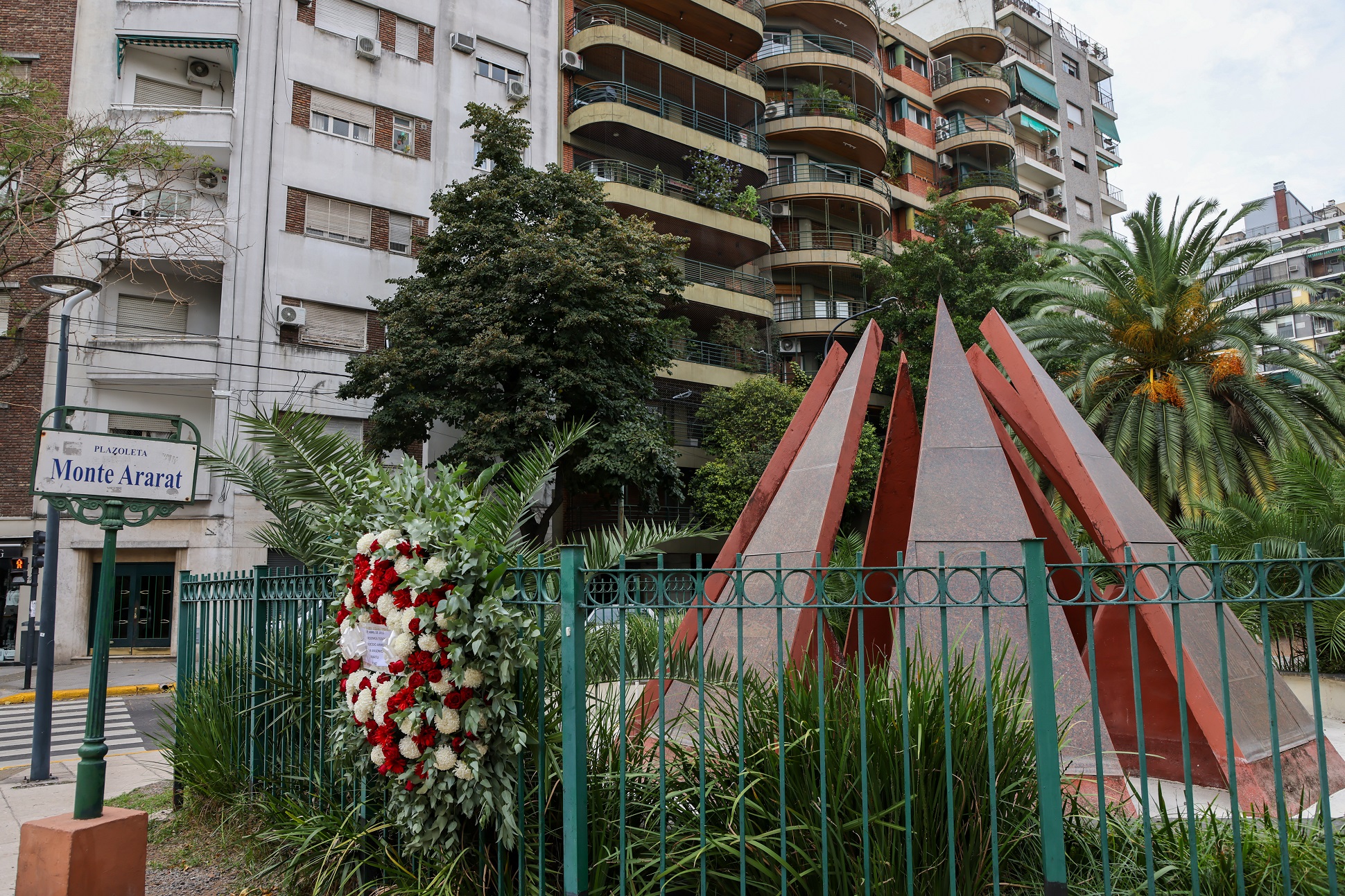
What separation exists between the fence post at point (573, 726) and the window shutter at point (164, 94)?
917 inches

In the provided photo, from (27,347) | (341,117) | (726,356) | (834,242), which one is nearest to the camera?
(27,347)

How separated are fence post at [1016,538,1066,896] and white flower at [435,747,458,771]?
2273 mm

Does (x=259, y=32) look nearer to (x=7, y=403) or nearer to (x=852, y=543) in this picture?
(x=7, y=403)

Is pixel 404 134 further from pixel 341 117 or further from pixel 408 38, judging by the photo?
pixel 408 38

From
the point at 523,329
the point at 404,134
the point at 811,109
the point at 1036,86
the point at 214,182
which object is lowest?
the point at 523,329

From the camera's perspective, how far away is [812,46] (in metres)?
33.4

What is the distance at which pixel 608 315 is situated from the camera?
19000 mm

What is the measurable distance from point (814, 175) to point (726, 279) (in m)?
6.32

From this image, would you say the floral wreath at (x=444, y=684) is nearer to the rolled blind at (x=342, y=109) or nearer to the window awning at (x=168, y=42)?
the rolled blind at (x=342, y=109)

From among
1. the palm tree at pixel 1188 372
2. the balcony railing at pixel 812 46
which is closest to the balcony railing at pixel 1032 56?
the balcony railing at pixel 812 46

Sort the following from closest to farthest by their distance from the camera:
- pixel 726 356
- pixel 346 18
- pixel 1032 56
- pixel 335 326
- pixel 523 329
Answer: pixel 523 329
pixel 335 326
pixel 346 18
pixel 726 356
pixel 1032 56

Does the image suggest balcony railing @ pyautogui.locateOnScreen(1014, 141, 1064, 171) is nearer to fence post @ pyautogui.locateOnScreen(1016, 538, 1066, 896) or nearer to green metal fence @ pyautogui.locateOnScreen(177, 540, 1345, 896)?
green metal fence @ pyautogui.locateOnScreen(177, 540, 1345, 896)

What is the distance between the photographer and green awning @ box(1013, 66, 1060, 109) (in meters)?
40.9

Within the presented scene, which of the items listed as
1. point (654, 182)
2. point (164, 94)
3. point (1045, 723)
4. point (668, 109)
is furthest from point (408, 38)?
point (1045, 723)
